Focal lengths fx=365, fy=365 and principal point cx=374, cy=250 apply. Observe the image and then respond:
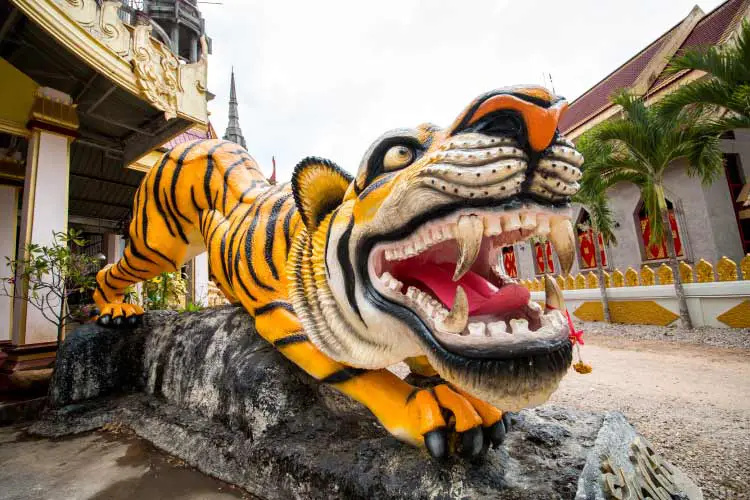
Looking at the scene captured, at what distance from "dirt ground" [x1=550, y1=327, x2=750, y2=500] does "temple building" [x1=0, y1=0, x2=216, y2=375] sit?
5.83 metres

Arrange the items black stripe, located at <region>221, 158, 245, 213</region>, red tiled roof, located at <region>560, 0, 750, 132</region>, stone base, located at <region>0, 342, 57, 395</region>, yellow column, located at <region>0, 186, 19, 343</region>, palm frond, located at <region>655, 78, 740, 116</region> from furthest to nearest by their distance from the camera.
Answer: red tiled roof, located at <region>560, 0, 750, 132</region>
yellow column, located at <region>0, 186, 19, 343</region>
palm frond, located at <region>655, 78, 740, 116</region>
stone base, located at <region>0, 342, 57, 395</region>
black stripe, located at <region>221, 158, 245, 213</region>

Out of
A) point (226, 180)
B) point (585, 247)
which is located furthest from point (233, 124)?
point (226, 180)

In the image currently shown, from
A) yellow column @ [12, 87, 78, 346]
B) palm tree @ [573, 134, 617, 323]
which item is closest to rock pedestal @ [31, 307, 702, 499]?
yellow column @ [12, 87, 78, 346]

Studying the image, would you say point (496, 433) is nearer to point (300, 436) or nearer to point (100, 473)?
point (300, 436)

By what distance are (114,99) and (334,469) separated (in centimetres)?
646

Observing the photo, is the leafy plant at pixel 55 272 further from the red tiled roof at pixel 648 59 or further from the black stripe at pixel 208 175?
the red tiled roof at pixel 648 59

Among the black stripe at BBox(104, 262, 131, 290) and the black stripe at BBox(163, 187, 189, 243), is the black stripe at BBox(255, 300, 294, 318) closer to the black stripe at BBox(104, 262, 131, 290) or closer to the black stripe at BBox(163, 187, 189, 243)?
the black stripe at BBox(163, 187, 189, 243)

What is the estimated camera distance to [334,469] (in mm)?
1062

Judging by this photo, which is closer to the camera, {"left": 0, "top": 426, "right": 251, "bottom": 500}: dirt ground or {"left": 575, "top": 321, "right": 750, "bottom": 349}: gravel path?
{"left": 0, "top": 426, "right": 251, "bottom": 500}: dirt ground

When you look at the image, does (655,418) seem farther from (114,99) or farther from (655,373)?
(114,99)

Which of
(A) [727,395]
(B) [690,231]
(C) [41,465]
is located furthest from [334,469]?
(B) [690,231]

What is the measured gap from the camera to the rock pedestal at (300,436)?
92cm

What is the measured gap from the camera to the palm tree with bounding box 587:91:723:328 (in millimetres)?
5918

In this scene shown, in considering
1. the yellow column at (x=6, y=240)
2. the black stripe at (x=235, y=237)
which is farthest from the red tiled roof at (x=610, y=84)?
the yellow column at (x=6, y=240)
